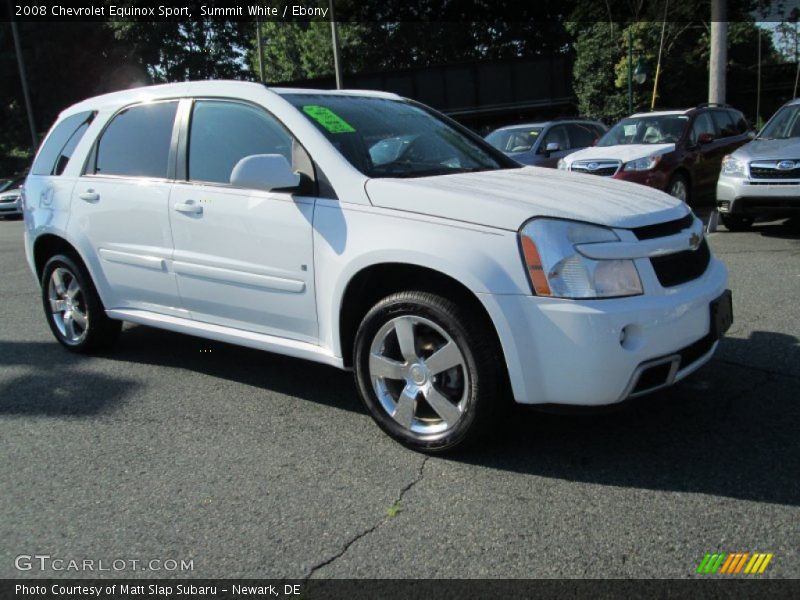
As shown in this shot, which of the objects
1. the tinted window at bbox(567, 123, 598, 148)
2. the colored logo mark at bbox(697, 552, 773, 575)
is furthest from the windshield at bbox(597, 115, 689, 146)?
the colored logo mark at bbox(697, 552, 773, 575)

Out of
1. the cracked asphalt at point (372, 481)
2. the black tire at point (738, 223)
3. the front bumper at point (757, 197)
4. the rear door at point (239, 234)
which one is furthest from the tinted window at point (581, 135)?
the rear door at point (239, 234)

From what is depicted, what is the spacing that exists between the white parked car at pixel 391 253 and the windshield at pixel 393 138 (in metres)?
0.01

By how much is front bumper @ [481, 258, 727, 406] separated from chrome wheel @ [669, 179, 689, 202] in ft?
27.0

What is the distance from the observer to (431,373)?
128 inches

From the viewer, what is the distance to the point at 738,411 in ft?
11.8

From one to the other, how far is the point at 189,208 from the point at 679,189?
8.70 m

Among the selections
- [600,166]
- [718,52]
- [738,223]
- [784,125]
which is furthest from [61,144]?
[718,52]

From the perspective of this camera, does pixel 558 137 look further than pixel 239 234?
Yes

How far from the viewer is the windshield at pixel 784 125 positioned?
8.73 m

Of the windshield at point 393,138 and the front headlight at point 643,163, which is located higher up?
the windshield at point 393,138

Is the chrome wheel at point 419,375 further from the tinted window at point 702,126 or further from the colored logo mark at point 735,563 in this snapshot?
the tinted window at point 702,126

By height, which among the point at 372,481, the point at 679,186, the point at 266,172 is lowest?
the point at 372,481

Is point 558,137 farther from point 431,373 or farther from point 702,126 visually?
point 431,373

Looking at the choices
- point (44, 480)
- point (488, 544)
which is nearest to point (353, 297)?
point (488, 544)
